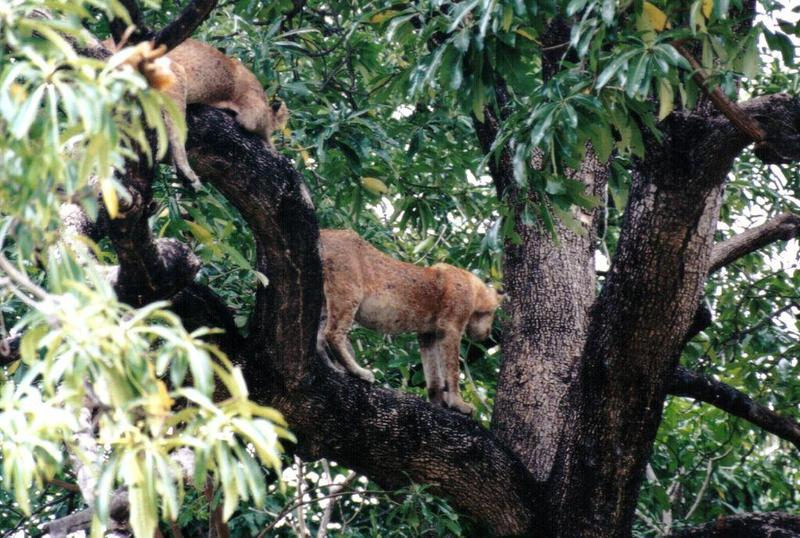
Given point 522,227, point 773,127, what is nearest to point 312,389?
point 522,227

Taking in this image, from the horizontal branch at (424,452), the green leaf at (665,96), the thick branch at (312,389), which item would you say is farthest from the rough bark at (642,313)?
the green leaf at (665,96)

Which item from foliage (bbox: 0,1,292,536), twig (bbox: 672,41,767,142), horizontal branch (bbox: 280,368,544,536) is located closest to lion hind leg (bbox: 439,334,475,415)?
horizontal branch (bbox: 280,368,544,536)

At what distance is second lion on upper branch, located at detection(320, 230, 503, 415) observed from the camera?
694 cm

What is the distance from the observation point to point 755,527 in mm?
5746

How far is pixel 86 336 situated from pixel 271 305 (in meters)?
2.87

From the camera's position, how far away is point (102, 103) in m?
2.40

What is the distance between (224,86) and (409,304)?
208cm

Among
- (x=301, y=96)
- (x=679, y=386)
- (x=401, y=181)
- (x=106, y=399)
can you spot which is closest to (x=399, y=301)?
(x=401, y=181)

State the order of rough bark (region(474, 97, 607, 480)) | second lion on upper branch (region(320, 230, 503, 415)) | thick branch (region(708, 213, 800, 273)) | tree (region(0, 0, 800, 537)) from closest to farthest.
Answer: tree (region(0, 0, 800, 537)) < thick branch (region(708, 213, 800, 273)) < rough bark (region(474, 97, 607, 480)) < second lion on upper branch (region(320, 230, 503, 415))

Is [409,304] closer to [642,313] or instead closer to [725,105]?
[642,313]

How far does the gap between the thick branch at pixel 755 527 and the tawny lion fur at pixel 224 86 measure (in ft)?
9.56

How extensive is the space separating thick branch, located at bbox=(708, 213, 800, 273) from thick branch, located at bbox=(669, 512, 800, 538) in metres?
1.26

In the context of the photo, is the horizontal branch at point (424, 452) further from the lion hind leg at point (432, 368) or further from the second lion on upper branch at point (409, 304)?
the lion hind leg at point (432, 368)

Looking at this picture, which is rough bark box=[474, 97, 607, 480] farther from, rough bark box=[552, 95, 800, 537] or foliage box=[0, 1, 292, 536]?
foliage box=[0, 1, 292, 536]
